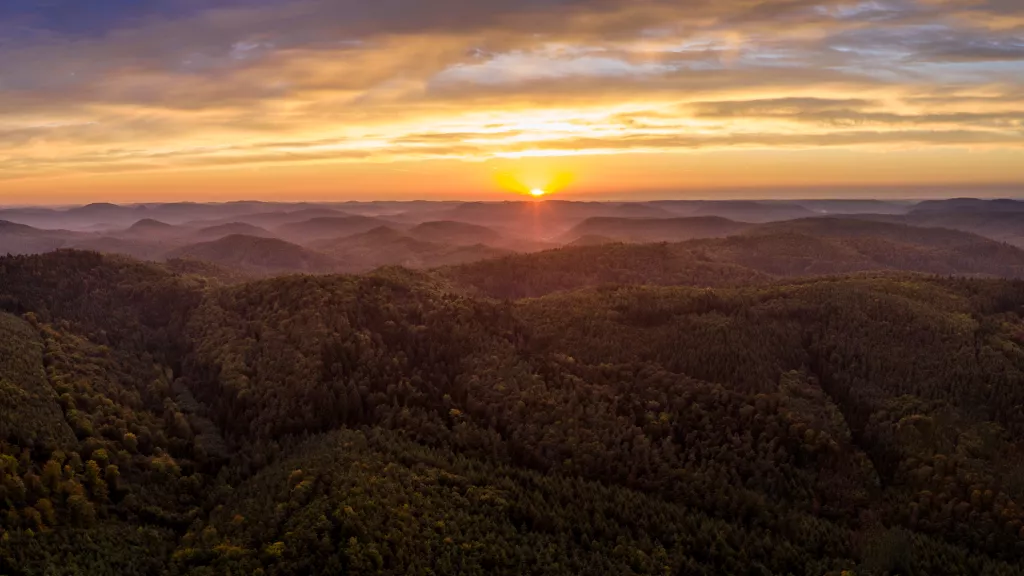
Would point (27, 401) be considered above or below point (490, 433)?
above

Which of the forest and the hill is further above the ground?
the hill

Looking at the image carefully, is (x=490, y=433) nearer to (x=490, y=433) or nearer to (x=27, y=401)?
(x=490, y=433)

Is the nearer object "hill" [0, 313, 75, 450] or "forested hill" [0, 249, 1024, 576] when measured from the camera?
"forested hill" [0, 249, 1024, 576]

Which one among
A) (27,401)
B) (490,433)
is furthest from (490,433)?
(27,401)

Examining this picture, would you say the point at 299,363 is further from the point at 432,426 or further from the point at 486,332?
the point at 486,332

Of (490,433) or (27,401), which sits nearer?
(27,401)

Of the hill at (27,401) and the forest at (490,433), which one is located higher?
the hill at (27,401)

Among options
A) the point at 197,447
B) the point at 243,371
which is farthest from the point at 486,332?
the point at 197,447
